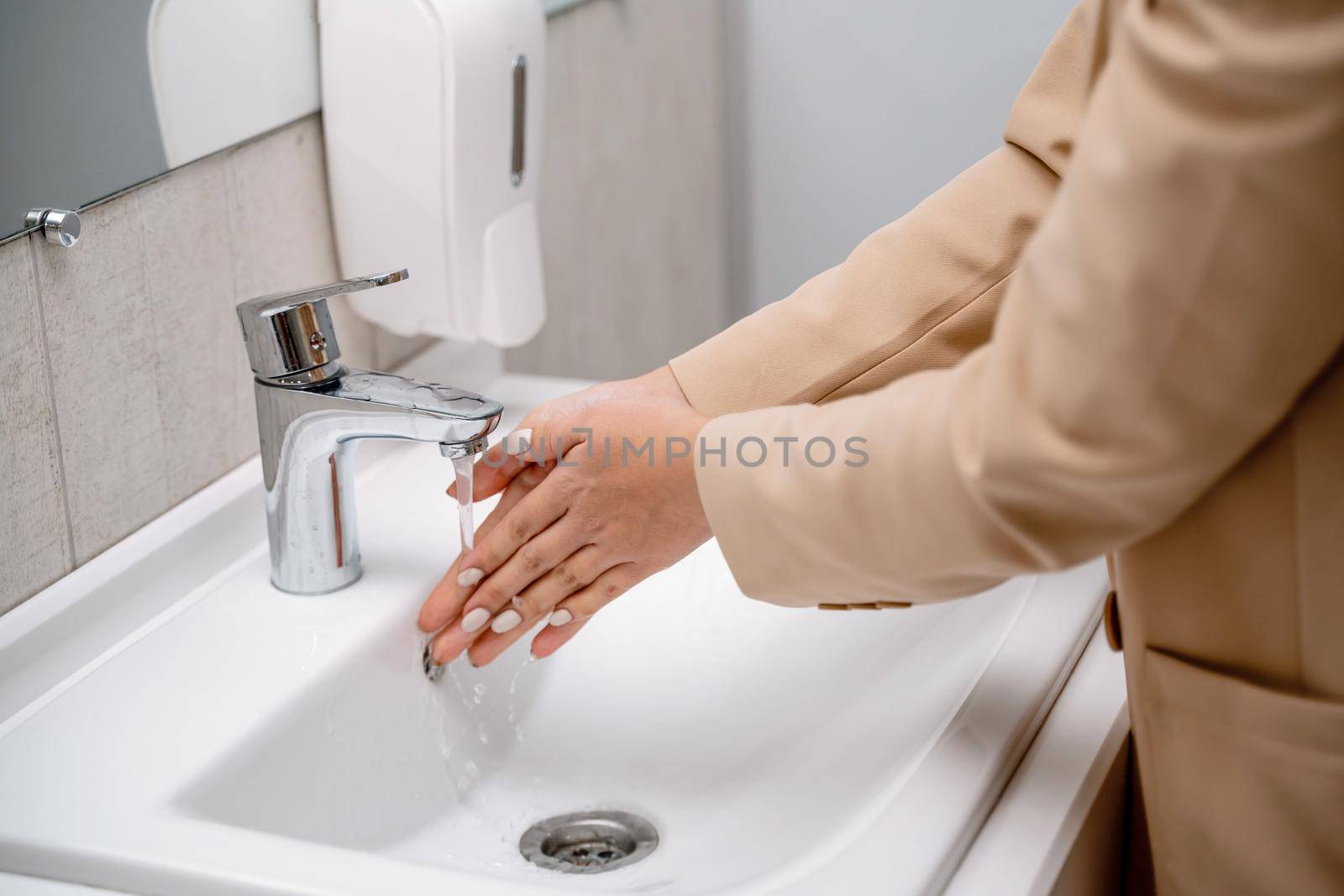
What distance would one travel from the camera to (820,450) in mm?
513

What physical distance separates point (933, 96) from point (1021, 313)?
1.03 metres

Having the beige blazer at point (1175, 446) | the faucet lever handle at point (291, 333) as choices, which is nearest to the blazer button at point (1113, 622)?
the beige blazer at point (1175, 446)

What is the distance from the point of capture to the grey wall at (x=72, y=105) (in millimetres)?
671

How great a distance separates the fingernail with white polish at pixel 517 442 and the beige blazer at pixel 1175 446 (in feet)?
0.67

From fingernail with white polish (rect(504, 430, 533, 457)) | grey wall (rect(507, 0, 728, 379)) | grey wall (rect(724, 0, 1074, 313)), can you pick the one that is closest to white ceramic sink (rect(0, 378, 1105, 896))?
fingernail with white polish (rect(504, 430, 533, 457))

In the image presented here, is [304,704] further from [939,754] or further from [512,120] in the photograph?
[512,120]

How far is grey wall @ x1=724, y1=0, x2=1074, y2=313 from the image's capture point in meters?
1.37

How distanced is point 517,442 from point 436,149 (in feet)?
0.80

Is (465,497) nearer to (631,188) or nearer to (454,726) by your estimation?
(454,726)

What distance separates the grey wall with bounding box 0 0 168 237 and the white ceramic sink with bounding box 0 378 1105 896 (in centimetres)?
21

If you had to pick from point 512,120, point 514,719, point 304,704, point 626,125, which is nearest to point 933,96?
point 626,125

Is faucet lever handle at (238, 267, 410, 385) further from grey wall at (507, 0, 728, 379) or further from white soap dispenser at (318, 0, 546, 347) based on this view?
grey wall at (507, 0, 728, 379)

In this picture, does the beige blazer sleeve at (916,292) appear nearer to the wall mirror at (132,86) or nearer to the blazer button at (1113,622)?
the blazer button at (1113,622)

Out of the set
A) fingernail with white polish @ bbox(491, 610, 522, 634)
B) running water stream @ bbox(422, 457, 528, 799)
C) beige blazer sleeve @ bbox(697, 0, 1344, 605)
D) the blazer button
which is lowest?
running water stream @ bbox(422, 457, 528, 799)
